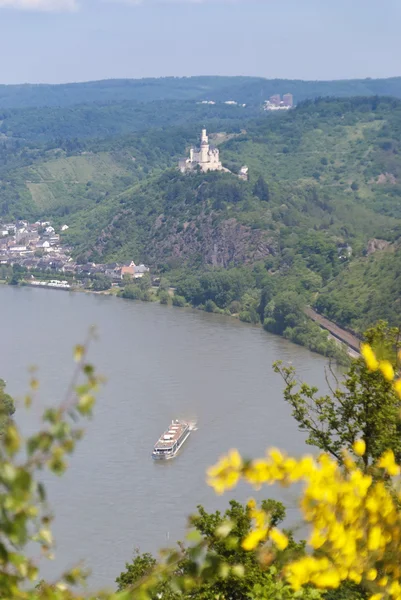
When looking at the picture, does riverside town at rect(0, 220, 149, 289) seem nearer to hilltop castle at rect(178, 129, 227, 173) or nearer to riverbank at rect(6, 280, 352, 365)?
riverbank at rect(6, 280, 352, 365)

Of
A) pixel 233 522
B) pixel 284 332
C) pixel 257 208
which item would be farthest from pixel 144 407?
pixel 257 208

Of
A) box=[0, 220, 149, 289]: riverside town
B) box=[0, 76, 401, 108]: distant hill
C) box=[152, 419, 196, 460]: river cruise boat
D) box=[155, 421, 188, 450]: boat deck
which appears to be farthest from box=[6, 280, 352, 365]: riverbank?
box=[0, 76, 401, 108]: distant hill

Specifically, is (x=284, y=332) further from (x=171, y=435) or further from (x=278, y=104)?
(x=278, y=104)

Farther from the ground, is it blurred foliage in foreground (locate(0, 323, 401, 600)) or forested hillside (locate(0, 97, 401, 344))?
blurred foliage in foreground (locate(0, 323, 401, 600))

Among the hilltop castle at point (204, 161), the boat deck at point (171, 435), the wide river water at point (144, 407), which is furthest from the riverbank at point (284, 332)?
the hilltop castle at point (204, 161)

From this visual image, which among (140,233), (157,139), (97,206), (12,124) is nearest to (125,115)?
(12,124)

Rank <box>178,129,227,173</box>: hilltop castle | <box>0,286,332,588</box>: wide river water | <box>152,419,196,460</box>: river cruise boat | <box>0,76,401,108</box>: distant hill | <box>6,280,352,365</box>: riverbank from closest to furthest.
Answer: <box>0,286,332,588</box>: wide river water → <box>152,419,196,460</box>: river cruise boat → <box>6,280,352,365</box>: riverbank → <box>178,129,227,173</box>: hilltop castle → <box>0,76,401,108</box>: distant hill
